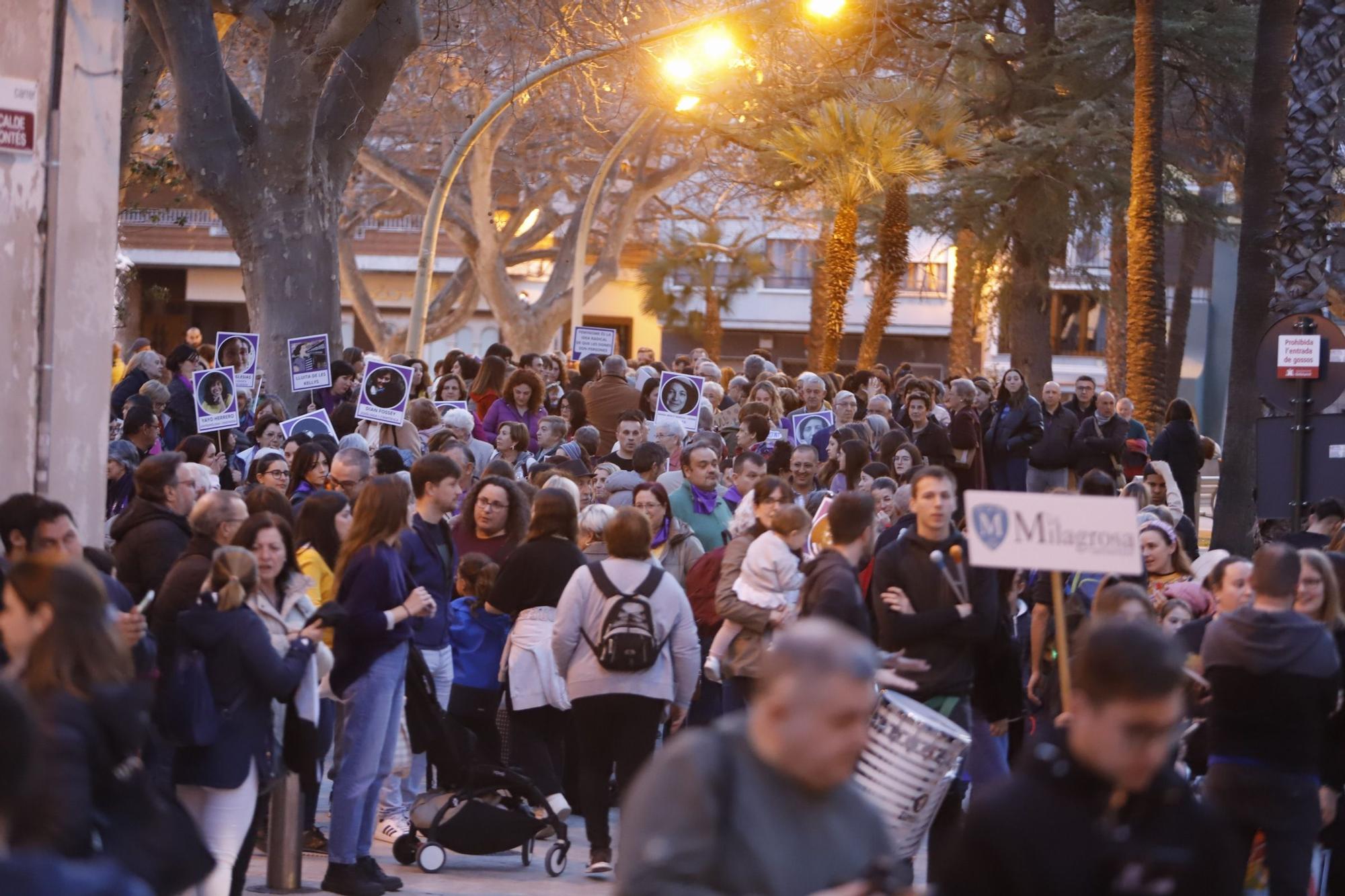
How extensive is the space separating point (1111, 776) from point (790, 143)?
2518 cm

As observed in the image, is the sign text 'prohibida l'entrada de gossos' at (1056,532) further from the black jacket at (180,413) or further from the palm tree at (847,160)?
the palm tree at (847,160)

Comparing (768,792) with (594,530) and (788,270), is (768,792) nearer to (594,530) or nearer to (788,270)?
(594,530)

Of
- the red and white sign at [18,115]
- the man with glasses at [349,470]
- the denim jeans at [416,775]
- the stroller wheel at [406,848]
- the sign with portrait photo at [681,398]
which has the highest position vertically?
the red and white sign at [18,115]

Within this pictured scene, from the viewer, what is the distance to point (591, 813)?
904 centimetres

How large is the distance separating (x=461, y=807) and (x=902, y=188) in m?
20.1

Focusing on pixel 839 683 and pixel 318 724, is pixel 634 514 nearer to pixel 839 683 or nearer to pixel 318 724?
pixel 318 724

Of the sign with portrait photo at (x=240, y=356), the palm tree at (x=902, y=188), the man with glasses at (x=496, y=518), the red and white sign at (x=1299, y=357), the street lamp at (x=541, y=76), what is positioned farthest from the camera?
the palm tree at (x=902, y=188)

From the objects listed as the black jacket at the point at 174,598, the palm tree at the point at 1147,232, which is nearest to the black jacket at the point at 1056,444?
the palm tree at the point at 1147,232

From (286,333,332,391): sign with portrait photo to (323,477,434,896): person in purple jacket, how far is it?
7710 mm

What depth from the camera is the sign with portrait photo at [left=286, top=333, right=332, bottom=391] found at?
16031 mm

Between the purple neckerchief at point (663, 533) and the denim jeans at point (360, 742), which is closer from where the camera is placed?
the denim jeans at point (360, 742)

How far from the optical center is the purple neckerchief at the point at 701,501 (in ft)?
38.6

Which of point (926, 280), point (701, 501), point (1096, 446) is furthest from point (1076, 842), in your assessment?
point (926, 280)

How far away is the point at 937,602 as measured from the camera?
809 centimetres
